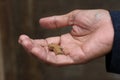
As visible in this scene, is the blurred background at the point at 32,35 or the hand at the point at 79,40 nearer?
the hand at the point at 79,40

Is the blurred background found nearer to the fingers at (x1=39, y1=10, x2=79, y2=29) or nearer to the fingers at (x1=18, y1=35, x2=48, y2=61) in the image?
the fingers at (x1=39, y1=10, x2=79, y2=29)

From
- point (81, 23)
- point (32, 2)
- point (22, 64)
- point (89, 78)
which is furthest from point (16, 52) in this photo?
point (81, 23)

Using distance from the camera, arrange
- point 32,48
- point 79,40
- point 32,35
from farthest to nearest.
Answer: point 32,35, point 79,40, point 32,48

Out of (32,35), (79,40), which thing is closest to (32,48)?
(79,40)

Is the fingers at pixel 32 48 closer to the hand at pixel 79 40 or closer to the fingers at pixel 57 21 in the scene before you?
the hand at pixel 79 40

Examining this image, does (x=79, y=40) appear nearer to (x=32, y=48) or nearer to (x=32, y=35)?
(x=32, y=48)

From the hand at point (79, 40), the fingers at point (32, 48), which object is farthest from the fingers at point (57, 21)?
the fingers at point (32, 48)
